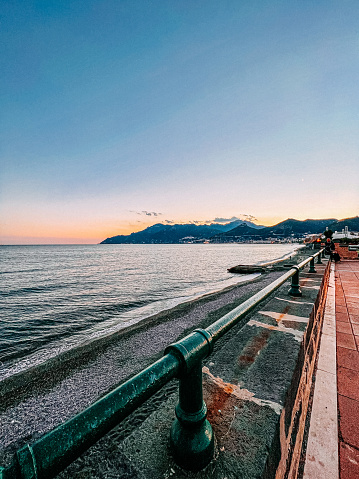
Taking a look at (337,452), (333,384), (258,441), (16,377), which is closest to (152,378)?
(258,441)

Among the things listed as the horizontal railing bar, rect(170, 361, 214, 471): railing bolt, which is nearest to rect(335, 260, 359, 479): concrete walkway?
rect(170, 361, 214, 471): railing bolt

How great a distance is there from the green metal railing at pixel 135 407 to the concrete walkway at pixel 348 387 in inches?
59.3

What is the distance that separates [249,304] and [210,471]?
0.91 m

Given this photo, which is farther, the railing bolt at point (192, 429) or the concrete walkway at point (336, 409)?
the concrete walkway at point (336, 409)

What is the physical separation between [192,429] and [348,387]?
257cm

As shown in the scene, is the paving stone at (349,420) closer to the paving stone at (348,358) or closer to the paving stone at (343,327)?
the paving stone at (348,358)

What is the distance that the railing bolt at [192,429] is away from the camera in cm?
105

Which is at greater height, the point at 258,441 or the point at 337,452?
the point at 258,441

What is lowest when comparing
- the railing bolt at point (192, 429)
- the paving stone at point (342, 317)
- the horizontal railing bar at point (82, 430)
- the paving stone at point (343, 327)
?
the paving stone at point (342, 317)

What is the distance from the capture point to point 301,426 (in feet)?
6.27

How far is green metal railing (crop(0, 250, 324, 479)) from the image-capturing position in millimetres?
537

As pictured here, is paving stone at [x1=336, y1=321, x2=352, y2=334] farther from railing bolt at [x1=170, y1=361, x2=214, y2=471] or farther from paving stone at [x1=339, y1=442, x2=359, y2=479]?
railing bolt at [x1=170, y1=361, x2=214, y2=471]

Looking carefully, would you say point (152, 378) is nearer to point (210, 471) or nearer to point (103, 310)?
point (210, 471)

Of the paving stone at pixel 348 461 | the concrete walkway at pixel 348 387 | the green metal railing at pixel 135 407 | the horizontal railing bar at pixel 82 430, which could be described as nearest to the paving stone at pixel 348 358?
the concrete walkway at pixel 348 387
